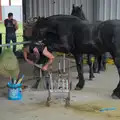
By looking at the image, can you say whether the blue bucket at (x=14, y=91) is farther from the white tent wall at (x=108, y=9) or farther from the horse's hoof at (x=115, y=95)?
the white tent wall at (x=108, y=9)

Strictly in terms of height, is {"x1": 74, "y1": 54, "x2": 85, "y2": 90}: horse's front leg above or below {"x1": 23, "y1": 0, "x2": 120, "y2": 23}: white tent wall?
below

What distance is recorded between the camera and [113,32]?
19.9 ft

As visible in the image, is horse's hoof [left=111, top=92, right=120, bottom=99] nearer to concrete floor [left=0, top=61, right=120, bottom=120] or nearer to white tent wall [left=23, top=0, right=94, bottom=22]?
concrete floor [left=0, top=61, right=120, bottom=120]

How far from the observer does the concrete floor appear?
527 cm

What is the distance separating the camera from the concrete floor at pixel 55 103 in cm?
527

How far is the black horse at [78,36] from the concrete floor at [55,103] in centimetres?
55

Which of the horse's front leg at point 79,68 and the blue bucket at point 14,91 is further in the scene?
the horse's front leg at point 79,68

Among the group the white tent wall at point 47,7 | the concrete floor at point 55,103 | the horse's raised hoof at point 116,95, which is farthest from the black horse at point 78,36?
the white tent wall at point 47,7

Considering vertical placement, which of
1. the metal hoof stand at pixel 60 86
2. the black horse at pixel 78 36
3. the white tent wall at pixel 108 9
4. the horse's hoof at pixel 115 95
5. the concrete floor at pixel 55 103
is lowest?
the concrete floor at pixel 55 103

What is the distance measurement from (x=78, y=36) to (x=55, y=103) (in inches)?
56.1

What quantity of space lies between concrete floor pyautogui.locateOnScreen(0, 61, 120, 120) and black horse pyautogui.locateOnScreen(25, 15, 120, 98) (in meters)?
0.55

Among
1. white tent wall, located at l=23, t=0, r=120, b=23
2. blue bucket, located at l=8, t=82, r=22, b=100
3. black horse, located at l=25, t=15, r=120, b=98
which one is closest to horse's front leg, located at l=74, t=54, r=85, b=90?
black horse, located at l=25, t=15, r=120, b=98

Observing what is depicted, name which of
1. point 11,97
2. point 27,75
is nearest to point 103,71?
point 27,75

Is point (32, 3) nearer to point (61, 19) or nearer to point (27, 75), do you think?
point (27, 75)
